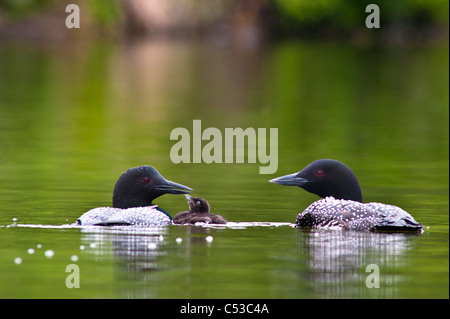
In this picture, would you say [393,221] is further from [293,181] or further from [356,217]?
[293,181]

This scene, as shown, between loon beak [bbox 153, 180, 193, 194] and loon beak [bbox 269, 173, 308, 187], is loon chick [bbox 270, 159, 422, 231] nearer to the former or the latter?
loon beak [bbox 269, 173, 308, 187]

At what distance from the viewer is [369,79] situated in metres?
30.9

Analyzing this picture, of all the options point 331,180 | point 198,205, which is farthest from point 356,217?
point 198,205

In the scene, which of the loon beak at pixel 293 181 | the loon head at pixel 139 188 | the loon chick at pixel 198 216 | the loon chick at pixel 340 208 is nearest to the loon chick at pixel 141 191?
the loon head at pixel 139 188

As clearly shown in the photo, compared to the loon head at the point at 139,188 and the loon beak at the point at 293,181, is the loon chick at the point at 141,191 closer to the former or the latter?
the loon head at the point at 139,188

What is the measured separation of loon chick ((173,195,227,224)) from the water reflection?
0.68 meters

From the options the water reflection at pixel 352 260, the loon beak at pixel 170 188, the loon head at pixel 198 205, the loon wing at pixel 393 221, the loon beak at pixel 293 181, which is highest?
the loon beak at pixel 293 181

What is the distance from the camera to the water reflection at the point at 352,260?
663 cm

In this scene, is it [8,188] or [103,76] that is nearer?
[8,188]

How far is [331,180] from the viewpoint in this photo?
30.0ft
